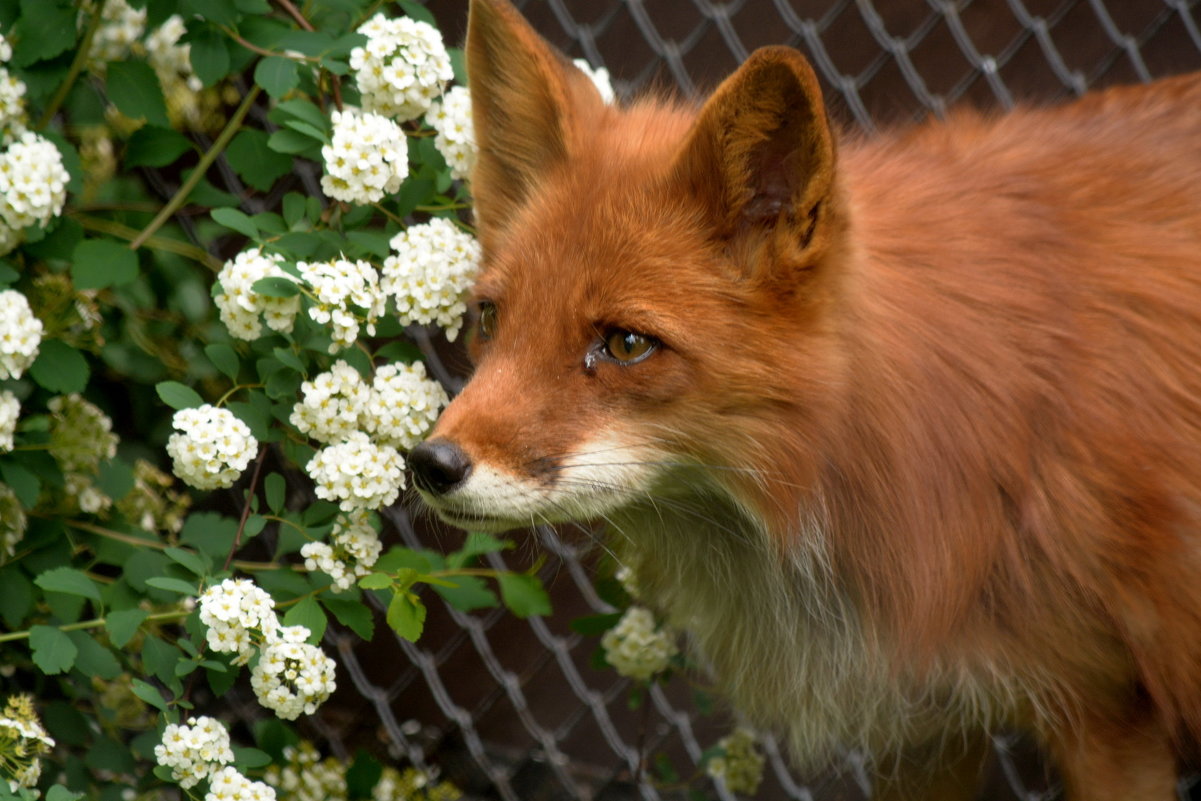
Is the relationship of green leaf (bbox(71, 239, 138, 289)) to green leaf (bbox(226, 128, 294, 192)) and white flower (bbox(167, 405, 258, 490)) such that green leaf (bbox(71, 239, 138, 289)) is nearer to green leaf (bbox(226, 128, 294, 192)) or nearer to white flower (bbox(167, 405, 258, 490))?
green leaf (bbox(226, 128, 294, 192))

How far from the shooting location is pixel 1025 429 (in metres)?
2.29

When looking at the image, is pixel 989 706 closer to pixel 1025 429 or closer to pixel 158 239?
pixel 1025 429

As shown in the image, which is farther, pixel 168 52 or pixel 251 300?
pixel 168 52

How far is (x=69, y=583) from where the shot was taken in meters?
2.63

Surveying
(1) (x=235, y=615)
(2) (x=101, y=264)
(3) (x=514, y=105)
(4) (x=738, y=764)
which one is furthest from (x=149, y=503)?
(4) (x=738, y=764)

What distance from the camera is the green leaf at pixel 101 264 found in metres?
2.86

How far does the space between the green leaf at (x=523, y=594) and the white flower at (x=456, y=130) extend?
2.81 ft

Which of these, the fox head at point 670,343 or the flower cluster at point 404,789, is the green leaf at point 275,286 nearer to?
the fox head at point 670,343

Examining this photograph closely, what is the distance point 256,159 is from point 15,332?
0.61 metres

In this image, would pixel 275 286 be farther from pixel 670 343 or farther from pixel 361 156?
pixel 670 343

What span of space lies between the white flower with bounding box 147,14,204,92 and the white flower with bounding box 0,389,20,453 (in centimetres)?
85

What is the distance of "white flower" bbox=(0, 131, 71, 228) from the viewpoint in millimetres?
2699

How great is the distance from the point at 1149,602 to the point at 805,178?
0.92 metres

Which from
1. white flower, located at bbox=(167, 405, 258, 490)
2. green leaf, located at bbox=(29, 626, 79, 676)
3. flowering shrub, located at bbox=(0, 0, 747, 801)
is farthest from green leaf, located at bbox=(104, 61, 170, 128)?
green leaf, located at bbox=(29, 626, 79, 676)
